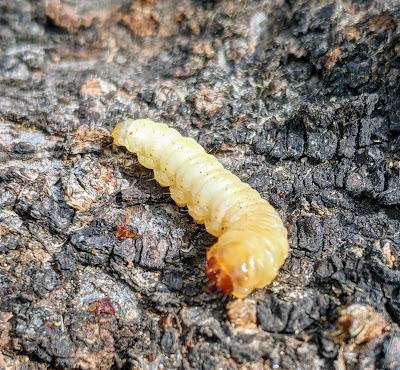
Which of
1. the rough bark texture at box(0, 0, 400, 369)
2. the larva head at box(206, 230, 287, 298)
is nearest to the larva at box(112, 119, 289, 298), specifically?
the larva head at box(206, 230, 287, 298)

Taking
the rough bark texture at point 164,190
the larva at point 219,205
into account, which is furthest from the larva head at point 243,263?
the rough bark texture at point 164,190

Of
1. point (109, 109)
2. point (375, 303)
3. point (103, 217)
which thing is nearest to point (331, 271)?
point (375, 303)

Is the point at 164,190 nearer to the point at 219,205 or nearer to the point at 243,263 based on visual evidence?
the point at 219,205

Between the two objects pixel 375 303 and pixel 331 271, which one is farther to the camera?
pixel 331 271

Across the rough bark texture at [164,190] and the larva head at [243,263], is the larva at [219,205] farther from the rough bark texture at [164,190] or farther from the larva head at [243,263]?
the rough bark texture at [164,190]

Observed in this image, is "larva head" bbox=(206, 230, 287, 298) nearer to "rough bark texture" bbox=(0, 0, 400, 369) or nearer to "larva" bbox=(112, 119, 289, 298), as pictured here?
"larva" bbox=(112, 119, 289, 298)

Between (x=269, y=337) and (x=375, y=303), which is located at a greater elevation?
(x=375, y=303)

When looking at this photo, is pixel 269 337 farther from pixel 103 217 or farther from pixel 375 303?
pixel 103 217

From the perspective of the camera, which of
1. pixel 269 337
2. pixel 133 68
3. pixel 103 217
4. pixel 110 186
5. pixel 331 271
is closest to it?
pixel 269 337

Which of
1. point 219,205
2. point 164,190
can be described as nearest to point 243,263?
point 219,205
